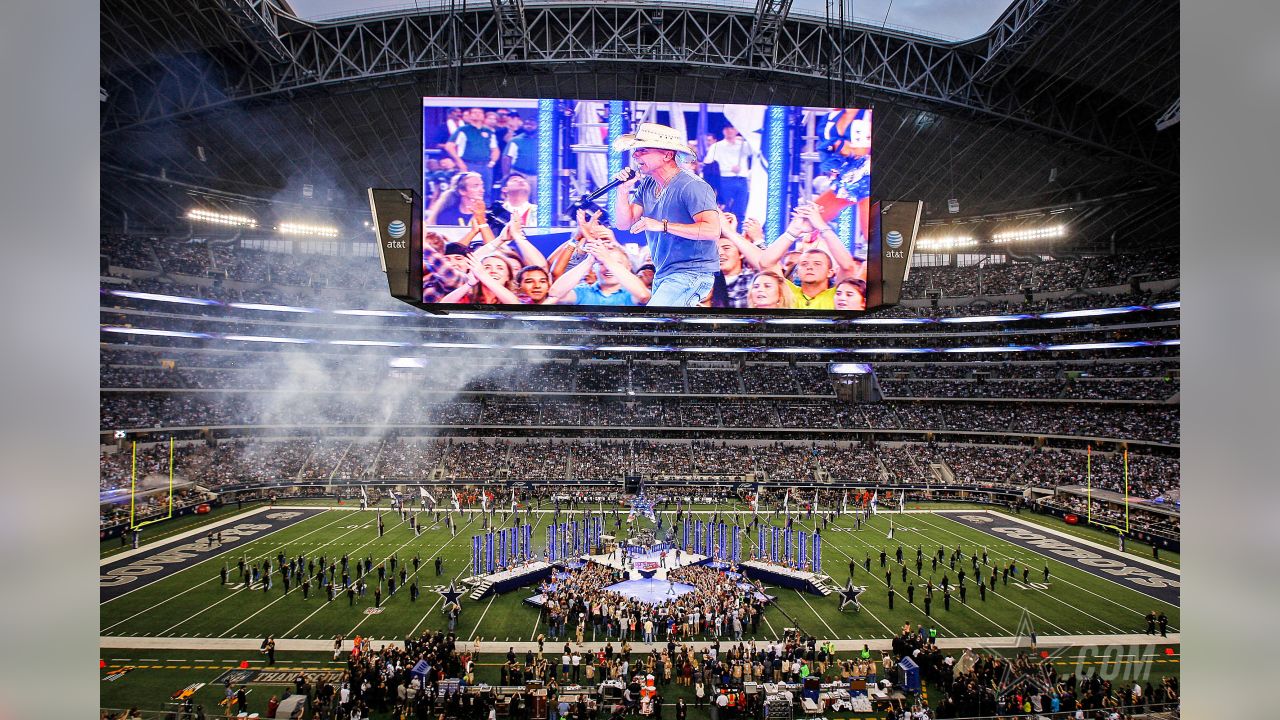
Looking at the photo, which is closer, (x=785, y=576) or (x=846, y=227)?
(x=846, y=227)

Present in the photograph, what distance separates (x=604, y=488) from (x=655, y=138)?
35.2m

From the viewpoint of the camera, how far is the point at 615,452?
49.9 m

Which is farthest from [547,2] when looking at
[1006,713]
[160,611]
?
[1006,713]

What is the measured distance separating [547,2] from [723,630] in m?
25.3

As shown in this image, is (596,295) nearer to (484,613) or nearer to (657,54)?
(484,613)

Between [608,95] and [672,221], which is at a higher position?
A: [608,95]

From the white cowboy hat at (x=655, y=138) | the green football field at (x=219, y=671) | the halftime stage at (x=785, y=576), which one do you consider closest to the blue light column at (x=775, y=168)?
the white cowboy hat at (x=655, y=138)

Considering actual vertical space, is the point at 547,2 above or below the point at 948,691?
above

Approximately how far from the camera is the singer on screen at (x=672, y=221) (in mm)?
11320

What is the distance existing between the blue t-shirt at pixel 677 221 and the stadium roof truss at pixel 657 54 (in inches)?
685

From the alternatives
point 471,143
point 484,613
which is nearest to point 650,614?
point 484,613
